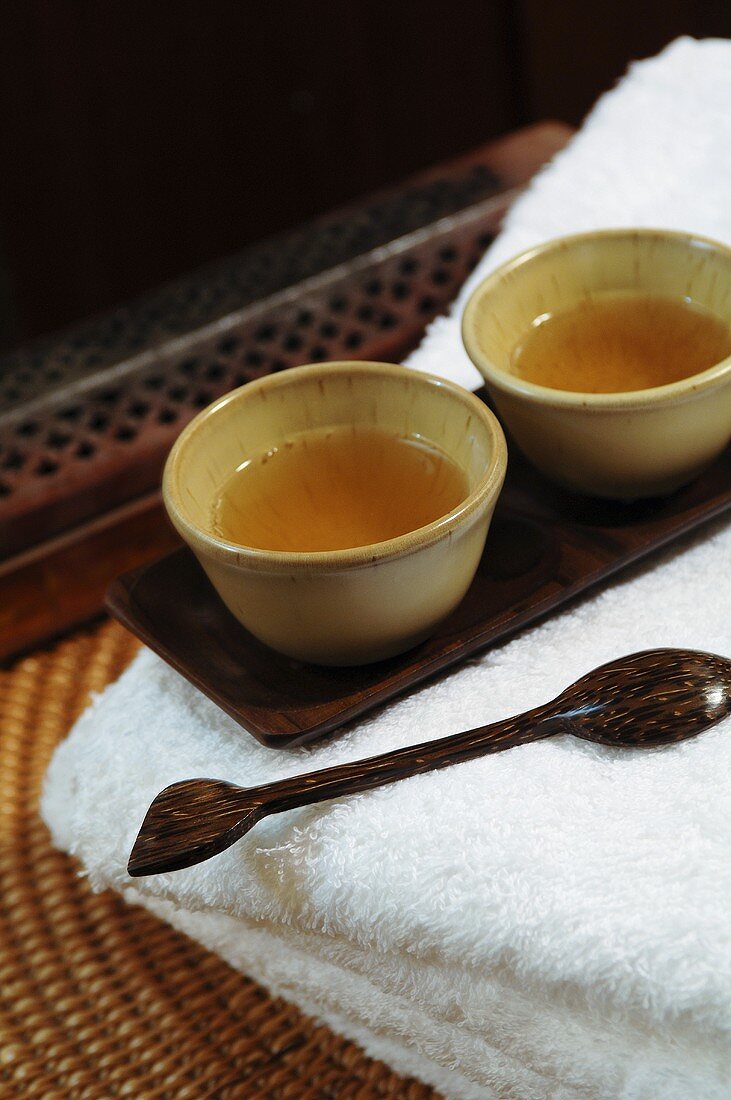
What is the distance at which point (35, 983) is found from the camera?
482 mm

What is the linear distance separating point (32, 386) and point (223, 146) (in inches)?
24.8

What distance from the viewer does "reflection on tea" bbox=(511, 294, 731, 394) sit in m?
0.47

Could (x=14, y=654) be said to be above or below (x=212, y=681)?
below

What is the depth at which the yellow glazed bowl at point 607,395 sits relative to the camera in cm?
42

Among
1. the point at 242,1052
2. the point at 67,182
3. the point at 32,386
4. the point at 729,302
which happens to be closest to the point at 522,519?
the point at 729,302

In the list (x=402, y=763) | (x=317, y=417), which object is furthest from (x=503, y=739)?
(x=317, y=417)

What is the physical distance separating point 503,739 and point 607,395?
0.12 meters

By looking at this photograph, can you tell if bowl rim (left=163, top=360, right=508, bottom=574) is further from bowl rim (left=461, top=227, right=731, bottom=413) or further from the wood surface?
the wood surface

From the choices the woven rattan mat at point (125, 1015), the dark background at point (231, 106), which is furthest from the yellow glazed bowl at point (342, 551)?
the dark background at point (231, 106)

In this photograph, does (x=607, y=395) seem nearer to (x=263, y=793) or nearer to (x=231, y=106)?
(x=263, y=793)

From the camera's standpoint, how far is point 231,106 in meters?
1.21

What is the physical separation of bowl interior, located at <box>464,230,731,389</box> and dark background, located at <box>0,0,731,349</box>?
75 cm

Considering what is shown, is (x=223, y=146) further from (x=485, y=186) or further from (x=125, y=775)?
(x=125, y=775)

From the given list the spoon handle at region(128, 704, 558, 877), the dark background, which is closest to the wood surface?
the spoon handle at region(128, 704, 558, 877)
